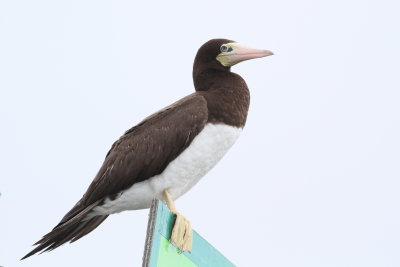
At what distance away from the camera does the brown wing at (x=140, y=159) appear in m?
5.95

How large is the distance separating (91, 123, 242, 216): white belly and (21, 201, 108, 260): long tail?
154 millimetres

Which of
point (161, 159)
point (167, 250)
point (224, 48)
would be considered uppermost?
point (224, 48)

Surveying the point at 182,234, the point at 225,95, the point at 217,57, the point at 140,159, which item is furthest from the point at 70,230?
the point at 182,234

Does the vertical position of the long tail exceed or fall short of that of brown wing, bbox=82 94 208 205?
it falls short

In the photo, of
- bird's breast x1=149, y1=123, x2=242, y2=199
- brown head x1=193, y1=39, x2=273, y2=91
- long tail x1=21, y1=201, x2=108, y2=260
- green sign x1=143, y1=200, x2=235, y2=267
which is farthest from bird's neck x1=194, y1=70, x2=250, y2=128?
green sign x1=143, y1=200, x2=235, y2=267

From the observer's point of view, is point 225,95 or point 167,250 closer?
point 167,250

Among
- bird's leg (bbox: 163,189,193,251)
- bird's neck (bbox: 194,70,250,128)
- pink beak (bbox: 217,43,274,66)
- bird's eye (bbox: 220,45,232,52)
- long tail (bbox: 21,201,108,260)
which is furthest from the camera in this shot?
bird's eye (bbox: 220,45,232,52)

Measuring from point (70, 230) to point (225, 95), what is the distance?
1.71m

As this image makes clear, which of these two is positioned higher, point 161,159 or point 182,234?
point 161,159

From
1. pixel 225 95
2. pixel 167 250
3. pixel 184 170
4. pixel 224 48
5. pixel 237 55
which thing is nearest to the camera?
pixel 167 250

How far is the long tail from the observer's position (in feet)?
19.1

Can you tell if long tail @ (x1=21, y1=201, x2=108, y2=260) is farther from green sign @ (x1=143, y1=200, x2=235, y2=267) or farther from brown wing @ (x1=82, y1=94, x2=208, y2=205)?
green sign @ (x1=143, y1=200, x2=235, y2=267)

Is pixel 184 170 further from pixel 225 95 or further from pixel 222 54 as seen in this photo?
pixel 222 54

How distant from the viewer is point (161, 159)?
5.96 meters
